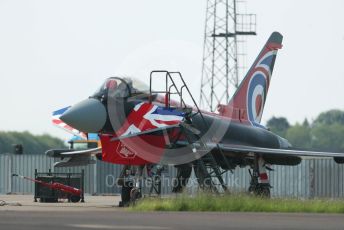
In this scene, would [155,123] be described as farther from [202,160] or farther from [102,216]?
[102,216]

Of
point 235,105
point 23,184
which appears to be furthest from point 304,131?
point 235,105

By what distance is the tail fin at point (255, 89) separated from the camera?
3144cm

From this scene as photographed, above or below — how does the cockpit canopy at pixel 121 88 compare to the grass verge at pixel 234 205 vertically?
above

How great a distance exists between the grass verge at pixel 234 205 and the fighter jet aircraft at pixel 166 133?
10.1ft

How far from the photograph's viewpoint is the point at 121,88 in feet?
83.2

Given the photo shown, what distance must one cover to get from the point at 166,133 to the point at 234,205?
4.90m

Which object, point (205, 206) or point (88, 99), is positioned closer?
point (205, 206)

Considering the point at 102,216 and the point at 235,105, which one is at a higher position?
the point at 235,105

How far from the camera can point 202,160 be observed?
26.5m

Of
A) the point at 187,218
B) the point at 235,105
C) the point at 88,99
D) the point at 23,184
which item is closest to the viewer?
the point at 187,218

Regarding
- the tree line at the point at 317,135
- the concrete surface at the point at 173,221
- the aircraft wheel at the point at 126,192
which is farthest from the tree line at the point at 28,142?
the concrete surface at the point at 173,221

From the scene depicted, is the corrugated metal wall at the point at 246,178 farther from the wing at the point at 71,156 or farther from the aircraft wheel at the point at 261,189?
the aircraft wheel at the point at 261,189

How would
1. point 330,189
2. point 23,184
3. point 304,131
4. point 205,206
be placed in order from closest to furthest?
point 205,206 < point 330,189 < point 23,184 < point 304,131

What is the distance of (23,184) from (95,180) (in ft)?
12.4
